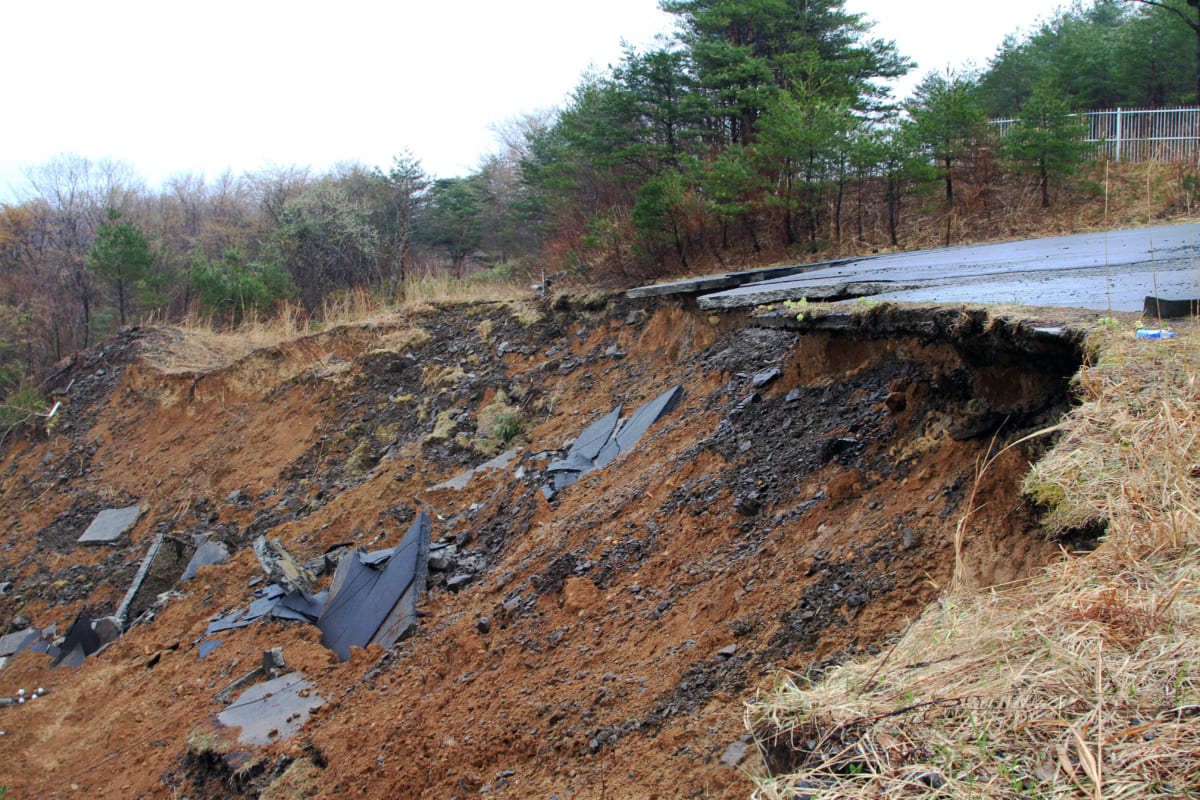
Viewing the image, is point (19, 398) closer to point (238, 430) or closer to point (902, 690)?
point (238, 430)

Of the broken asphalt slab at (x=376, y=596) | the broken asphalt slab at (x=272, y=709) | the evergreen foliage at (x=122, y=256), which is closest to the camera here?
the broken asphalt slab at (x=272, y=709)

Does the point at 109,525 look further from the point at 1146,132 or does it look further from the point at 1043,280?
the point at 1146,132

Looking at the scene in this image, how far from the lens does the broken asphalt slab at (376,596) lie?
5.00m

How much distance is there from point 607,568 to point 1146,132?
819 inches

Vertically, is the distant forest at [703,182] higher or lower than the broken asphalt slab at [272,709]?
higher

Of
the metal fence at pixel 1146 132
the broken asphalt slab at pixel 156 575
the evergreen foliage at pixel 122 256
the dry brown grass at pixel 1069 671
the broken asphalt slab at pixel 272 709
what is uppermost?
the metal fence at pixel 1146 132

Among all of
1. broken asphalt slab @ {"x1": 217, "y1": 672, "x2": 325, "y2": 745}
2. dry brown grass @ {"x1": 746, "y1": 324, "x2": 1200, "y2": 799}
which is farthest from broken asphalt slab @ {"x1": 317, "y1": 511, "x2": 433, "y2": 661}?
dry brown grass @ {"x1": 746, "y1": 324, "x2": 1200, "y2": 799}

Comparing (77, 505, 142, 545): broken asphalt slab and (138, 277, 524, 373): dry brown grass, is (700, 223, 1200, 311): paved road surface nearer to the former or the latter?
(138, 277, 524, 373): dry brown grass

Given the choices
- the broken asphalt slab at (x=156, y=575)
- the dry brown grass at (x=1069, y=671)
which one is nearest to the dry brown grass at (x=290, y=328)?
the broken asphalt slab at (x=156, y=575)

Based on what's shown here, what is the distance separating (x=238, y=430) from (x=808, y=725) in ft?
36.6

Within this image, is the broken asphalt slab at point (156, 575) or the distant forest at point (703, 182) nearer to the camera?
the broken asphalt slab at point (156, 575)

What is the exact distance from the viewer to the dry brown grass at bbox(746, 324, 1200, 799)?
1.29m

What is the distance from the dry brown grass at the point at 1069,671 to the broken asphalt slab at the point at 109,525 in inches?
419

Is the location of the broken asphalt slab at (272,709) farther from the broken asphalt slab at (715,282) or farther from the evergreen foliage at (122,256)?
the evergreen foliage at (122,256)
